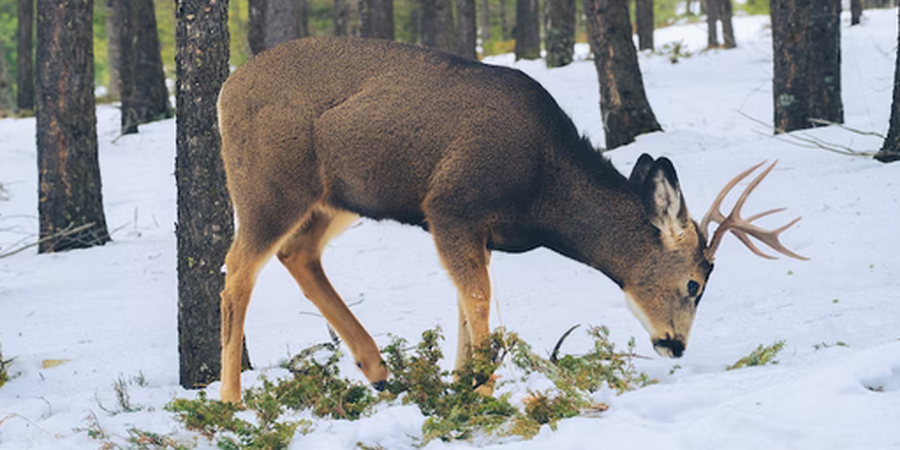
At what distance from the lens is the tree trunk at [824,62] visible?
383 inches

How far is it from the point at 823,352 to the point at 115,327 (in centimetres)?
511

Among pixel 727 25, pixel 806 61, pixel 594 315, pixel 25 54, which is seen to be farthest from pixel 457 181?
pixel 25 54

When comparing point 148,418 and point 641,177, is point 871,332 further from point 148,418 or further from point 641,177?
point 148,418

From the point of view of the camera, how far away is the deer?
4727 millimetres

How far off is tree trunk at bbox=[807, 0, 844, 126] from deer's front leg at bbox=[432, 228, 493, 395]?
651 centimetres

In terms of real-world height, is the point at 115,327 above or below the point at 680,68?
below

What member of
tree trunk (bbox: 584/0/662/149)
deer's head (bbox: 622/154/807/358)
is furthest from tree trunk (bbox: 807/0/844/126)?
deer's head (bbox: 622/154/807/358)

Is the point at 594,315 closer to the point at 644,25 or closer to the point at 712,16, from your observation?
the point at 644,25

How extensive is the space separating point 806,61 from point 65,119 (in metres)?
7.64

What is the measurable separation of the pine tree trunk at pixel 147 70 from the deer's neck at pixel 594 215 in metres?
13.0

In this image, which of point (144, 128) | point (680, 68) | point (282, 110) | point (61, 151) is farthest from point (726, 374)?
point (680, 68)

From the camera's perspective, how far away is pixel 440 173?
472 centimetres

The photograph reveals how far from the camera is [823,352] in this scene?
15.5ft

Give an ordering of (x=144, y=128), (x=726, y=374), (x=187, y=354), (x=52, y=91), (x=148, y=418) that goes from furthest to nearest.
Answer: (x=144, y=128) < (x=52, y=91) < (x=187, y=354) < (x=148, y=418) < (x=726, y=374)
